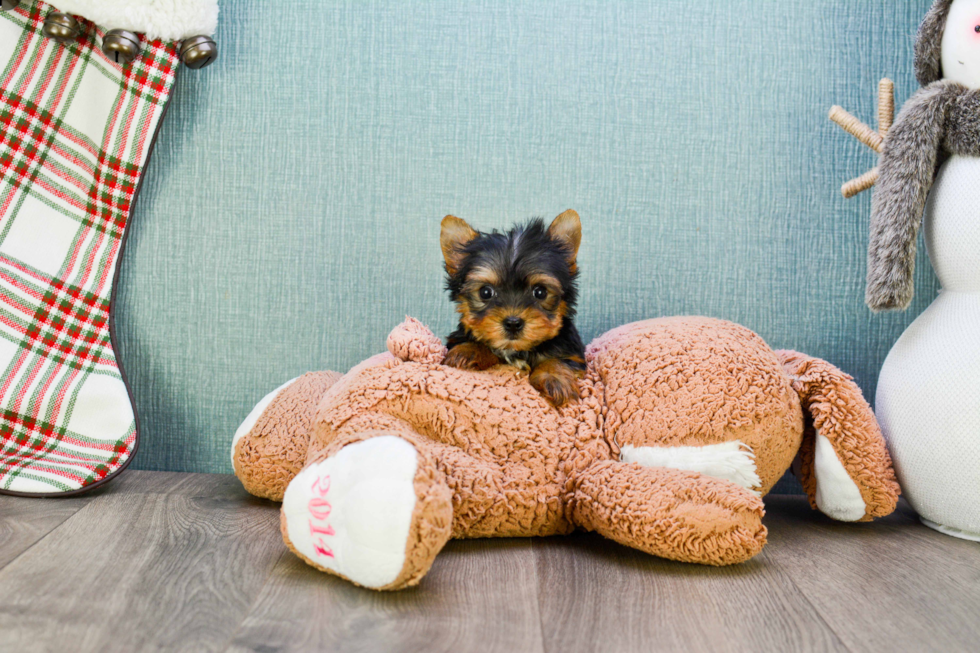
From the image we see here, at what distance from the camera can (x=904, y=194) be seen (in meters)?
1.36

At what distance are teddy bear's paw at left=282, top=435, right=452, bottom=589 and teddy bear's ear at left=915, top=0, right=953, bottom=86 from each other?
1.27 meters

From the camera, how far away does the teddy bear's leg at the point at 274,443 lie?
147cm

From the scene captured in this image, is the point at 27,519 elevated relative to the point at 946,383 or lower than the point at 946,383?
lower

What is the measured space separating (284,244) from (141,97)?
45cm

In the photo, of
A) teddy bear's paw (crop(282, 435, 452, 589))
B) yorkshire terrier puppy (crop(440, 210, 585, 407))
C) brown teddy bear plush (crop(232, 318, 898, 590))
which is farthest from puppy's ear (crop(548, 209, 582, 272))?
teddy bear's paw (crop(282, 435, 452, 589))

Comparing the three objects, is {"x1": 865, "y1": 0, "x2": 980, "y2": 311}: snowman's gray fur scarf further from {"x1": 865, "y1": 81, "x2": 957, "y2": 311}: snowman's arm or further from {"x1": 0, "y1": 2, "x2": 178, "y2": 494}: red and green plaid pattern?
{"x1": 0, "y1": 2, "x2": 178, "y2": 494}: red and green plaid pattern

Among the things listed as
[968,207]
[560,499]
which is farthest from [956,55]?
[560,499]

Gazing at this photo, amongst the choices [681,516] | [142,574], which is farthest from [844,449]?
[142,574]

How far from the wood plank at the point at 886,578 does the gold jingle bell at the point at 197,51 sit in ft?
5.08

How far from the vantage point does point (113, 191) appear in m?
1.65

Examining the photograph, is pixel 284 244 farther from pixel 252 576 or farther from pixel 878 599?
pixel 878 599

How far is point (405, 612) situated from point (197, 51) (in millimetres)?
1273

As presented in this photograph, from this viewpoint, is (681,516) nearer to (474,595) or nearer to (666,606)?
(666,606)

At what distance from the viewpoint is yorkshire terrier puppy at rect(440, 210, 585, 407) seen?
1293 millimetres
